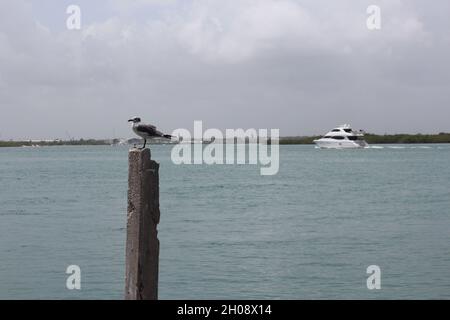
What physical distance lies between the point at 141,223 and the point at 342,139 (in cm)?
12722

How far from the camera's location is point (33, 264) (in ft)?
74.1

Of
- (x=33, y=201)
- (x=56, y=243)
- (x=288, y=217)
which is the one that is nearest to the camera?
(x=56, y=243)

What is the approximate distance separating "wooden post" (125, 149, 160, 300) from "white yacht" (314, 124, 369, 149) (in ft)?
407

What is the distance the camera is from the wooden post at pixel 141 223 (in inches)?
366

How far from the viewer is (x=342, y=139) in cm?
13438

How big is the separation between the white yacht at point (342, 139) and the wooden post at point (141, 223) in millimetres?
124079

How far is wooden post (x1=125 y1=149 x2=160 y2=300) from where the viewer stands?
9297mm

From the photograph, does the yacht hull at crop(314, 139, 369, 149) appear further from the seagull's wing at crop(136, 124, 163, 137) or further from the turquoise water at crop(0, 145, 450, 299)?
the seagull's wing at crop(136, 124, 163, 137)

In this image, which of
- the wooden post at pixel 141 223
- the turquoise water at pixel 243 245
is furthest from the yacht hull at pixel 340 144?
the wooden post at pixel 141 223

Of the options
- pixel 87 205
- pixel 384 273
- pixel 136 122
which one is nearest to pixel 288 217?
pixel 87 205

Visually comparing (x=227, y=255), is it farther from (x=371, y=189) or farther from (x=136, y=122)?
(x=371, y=189)
